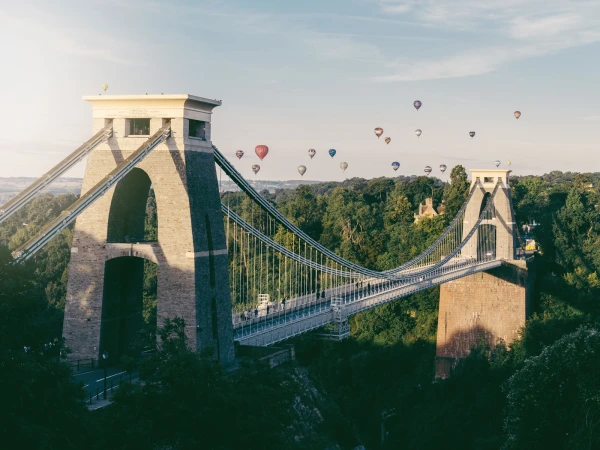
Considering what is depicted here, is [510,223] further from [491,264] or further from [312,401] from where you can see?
[312,401]

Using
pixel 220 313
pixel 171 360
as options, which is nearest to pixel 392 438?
pixel 220 313

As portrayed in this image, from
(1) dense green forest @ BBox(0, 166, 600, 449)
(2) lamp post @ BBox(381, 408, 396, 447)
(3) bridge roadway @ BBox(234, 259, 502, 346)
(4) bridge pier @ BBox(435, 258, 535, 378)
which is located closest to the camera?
(1) dense green forest @ BBox(0, 166, 600, 449)

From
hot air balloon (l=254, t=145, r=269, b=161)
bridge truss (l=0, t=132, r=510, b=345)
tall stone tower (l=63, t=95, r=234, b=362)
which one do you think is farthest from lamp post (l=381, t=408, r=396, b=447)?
tall stone tower (l=63, t=95, r=234, b=362)

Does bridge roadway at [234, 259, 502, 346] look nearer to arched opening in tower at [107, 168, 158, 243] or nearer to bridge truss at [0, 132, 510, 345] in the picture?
bridge truss at [0, 132, 510, 345]

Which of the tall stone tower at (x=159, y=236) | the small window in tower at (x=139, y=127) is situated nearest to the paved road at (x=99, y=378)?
the tall stone tower at (x=159, y=236)

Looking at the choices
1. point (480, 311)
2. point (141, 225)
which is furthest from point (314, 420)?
point (480, 311)
